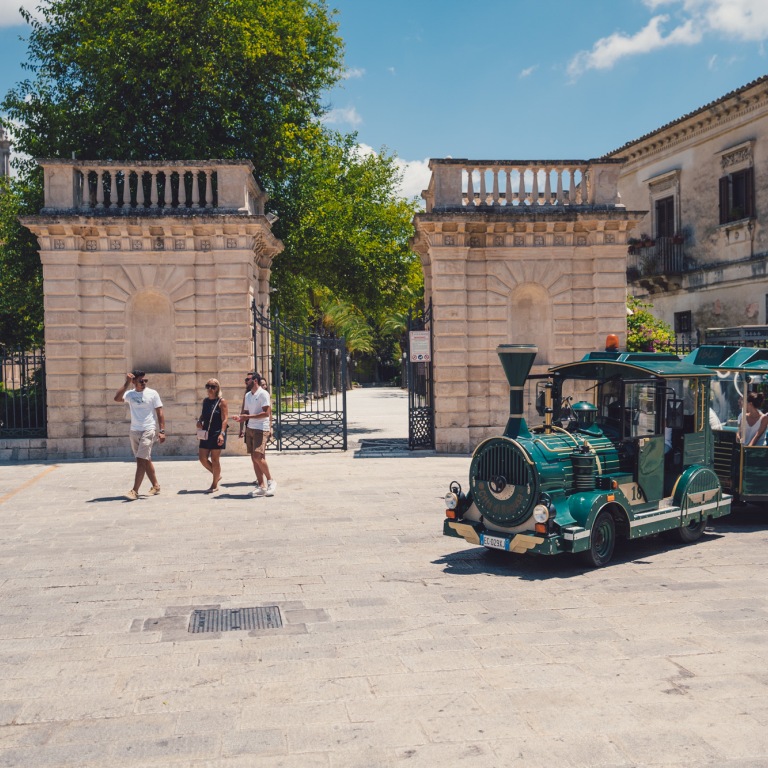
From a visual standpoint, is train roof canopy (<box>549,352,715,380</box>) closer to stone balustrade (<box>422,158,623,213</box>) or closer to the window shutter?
stone balustrade (<box>422,158,623,213</box>)

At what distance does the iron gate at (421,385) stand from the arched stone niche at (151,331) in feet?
16.6

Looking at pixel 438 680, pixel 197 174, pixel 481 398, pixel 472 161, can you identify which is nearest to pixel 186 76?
pixel 197 174

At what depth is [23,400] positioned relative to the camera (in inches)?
692

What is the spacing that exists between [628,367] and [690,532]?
220 centimetres

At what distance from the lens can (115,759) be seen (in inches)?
168

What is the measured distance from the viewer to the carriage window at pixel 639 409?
8.52 meters

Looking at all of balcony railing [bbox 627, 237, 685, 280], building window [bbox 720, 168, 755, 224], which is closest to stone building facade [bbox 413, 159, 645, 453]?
building window [bbox 720, 168, 755, 224]

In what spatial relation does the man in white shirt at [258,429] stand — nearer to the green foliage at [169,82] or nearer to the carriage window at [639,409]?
the carriage window at [639,409]

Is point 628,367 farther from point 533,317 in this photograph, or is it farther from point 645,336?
point 645,336

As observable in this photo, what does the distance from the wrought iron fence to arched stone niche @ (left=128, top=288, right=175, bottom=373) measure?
79.1 inches

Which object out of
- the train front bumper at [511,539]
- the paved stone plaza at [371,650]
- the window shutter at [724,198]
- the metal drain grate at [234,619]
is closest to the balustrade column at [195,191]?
the paved stone plaza at [371,650]

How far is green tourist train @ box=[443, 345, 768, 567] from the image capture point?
7871 millimetres

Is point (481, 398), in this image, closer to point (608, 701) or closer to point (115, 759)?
point (608, 701)

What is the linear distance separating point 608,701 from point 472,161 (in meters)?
13.4
